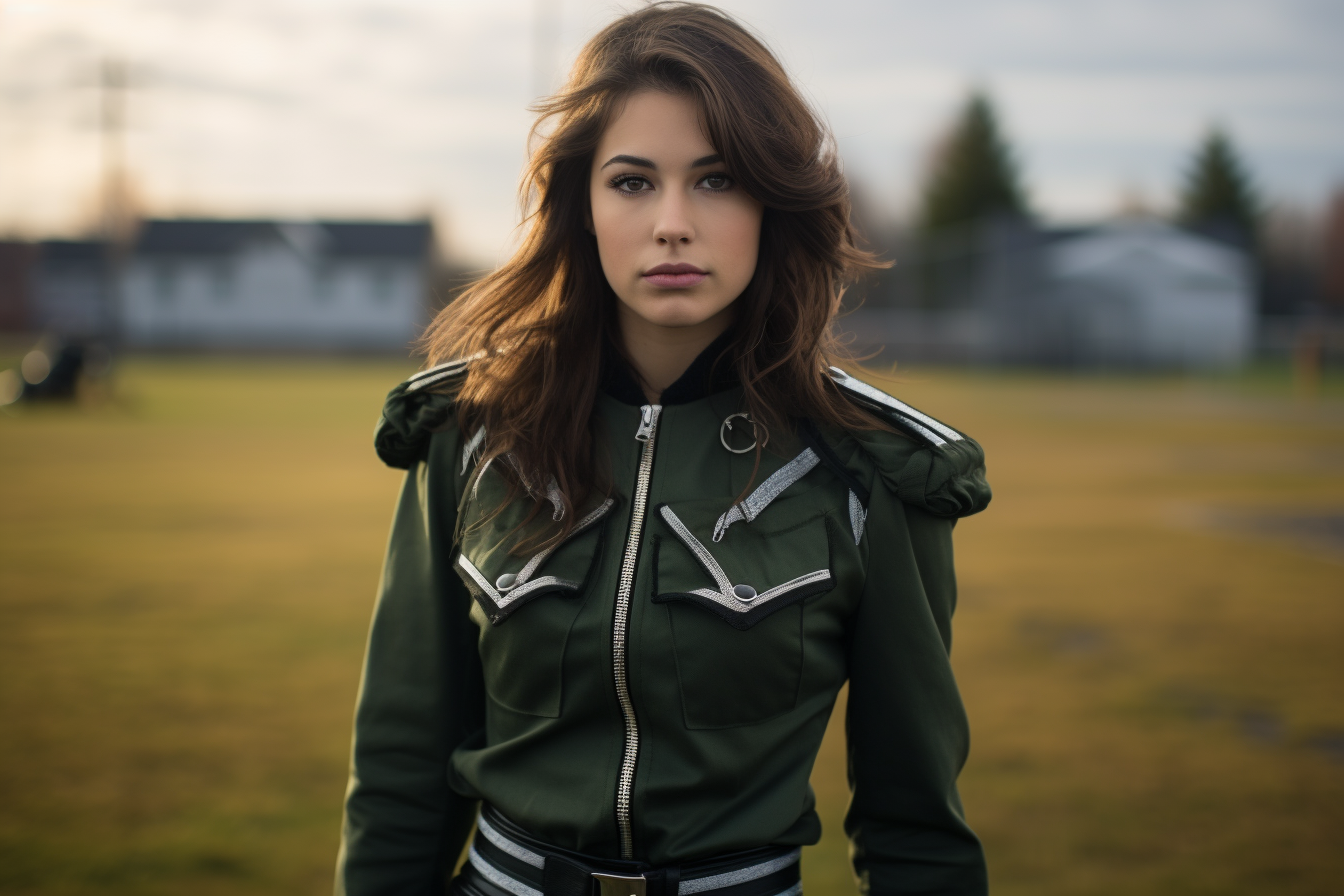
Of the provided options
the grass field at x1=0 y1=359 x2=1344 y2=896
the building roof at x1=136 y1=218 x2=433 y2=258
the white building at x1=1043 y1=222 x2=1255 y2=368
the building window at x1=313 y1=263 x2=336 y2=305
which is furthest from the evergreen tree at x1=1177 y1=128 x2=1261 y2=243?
the grass field at x1=0 y1=359 x2=1344 y2=896

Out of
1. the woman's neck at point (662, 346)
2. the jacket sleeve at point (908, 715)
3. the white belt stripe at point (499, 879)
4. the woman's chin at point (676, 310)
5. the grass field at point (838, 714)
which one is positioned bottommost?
the grass field at point (838, 714)

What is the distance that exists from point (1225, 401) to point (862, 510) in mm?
28231

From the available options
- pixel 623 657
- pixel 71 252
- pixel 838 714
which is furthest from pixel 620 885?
pixel 71 252

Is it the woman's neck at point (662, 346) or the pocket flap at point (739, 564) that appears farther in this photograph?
the woman's neck at point (662, 346)

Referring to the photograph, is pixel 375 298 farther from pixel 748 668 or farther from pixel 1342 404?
pixel 748 668

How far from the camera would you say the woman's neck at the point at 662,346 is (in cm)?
183

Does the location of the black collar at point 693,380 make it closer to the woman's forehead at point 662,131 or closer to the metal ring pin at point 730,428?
the metal ring pin at point 730,428

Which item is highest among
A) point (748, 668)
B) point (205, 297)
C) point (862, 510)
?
point (862, 510)

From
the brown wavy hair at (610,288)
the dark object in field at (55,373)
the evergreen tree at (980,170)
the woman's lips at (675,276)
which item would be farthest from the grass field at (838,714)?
the evergreen tree at (980,170)

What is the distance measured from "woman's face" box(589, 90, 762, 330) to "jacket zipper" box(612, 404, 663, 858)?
0.90 feet

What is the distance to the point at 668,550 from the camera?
167 cm

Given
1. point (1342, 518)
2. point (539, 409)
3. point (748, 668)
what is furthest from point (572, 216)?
point (1342, 518)

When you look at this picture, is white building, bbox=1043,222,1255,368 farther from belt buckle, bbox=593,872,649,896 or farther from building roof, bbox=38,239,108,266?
building roof, bbox=38,239,108,266

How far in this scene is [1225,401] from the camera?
26844 millimetres
